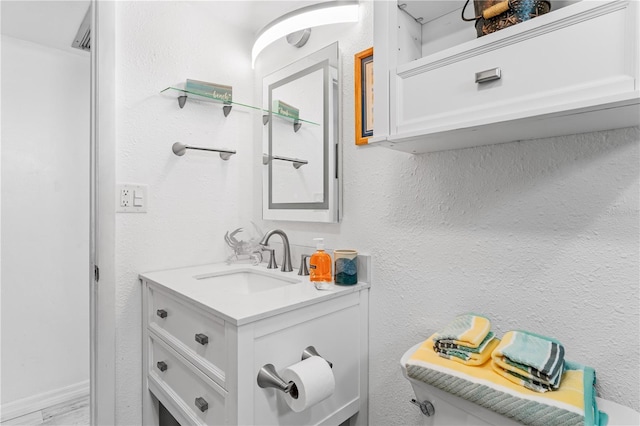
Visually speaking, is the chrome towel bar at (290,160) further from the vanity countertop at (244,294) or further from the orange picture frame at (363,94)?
the vanity countertop at (244,294)

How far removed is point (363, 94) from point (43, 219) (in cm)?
191

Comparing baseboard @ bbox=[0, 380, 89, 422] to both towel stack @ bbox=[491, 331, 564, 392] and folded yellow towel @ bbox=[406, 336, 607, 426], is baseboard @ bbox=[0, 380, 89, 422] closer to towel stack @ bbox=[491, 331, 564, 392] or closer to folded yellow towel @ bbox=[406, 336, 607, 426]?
folded yellow towel @ bbox=[406, 336, 607, 426]

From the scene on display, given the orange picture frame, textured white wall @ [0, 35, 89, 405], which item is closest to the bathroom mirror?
the orange picture frame

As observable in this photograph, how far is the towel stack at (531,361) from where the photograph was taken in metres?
0.67

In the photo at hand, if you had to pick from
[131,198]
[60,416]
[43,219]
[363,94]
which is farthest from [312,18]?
[60,416]

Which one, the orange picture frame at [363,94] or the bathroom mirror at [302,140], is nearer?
the orange picture frame at [363,94]

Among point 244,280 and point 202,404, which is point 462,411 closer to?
point 202,404

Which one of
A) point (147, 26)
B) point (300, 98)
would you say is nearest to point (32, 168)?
point (147, 26)

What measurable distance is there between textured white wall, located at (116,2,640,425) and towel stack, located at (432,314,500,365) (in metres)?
0.11

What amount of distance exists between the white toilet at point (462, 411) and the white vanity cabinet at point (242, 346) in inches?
12.4

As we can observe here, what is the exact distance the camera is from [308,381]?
873 mm

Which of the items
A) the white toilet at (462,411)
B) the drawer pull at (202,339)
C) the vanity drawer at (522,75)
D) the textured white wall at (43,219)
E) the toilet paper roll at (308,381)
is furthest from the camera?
the textured white wall at (43,219)

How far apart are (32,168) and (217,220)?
115cm

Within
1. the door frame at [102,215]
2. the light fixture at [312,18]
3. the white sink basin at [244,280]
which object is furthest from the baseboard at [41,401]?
the light fixture at [312,18]
